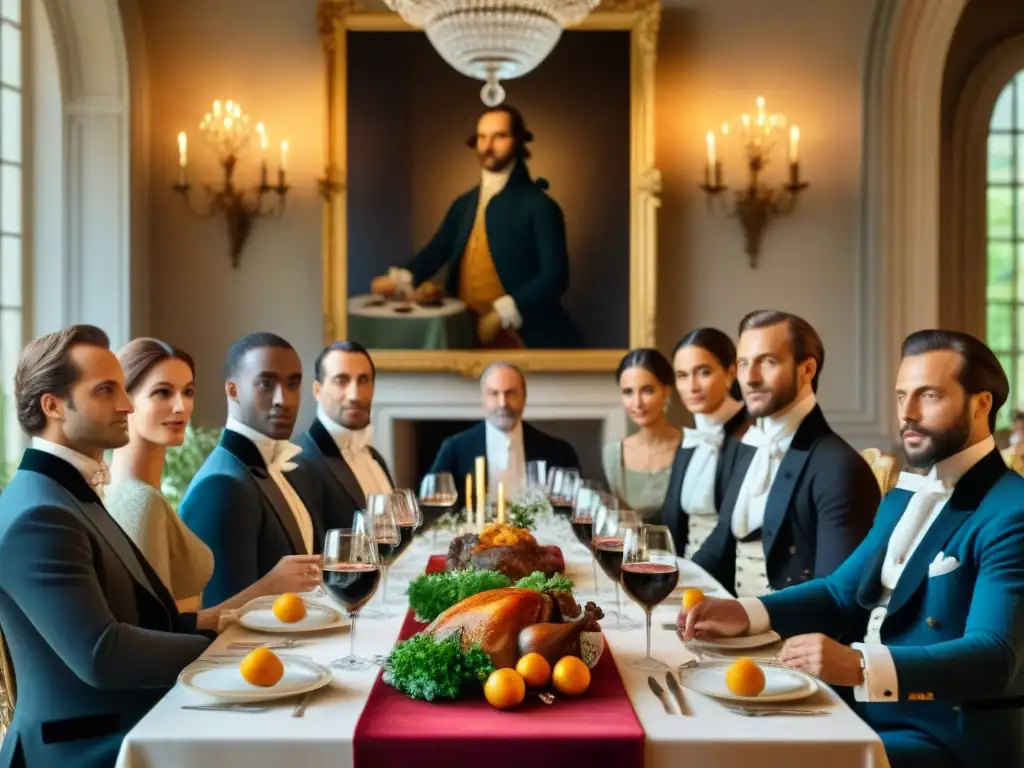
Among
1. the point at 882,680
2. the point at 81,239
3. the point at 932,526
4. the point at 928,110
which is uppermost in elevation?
the point at 928,110

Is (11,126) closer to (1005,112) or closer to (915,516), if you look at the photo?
(915,516)

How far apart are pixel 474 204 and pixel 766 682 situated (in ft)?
15.9

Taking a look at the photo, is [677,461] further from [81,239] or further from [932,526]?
[81,239]

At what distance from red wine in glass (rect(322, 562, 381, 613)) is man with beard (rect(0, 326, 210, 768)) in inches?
12.2

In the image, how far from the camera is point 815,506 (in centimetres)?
322

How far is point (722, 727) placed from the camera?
1710 millimetres

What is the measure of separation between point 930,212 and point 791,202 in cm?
78

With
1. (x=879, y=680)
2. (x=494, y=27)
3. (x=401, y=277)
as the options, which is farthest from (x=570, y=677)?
(x=401, y=277)

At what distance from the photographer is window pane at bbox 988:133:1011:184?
735 centimetres

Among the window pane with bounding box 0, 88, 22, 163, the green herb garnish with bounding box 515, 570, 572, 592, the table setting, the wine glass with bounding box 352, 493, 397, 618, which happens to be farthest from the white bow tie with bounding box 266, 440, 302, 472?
the window pane with bounding box 0, 88, 22, 163

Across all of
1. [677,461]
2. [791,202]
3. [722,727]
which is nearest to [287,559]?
[722,727]

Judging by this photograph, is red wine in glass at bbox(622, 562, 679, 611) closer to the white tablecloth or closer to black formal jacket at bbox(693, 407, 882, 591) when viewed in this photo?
the white tablecloth

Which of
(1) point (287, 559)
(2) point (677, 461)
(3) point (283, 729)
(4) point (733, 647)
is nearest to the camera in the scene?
(3) point (283, 729)

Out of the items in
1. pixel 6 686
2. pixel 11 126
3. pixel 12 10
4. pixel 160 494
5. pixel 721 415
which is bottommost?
pixel 6 686
